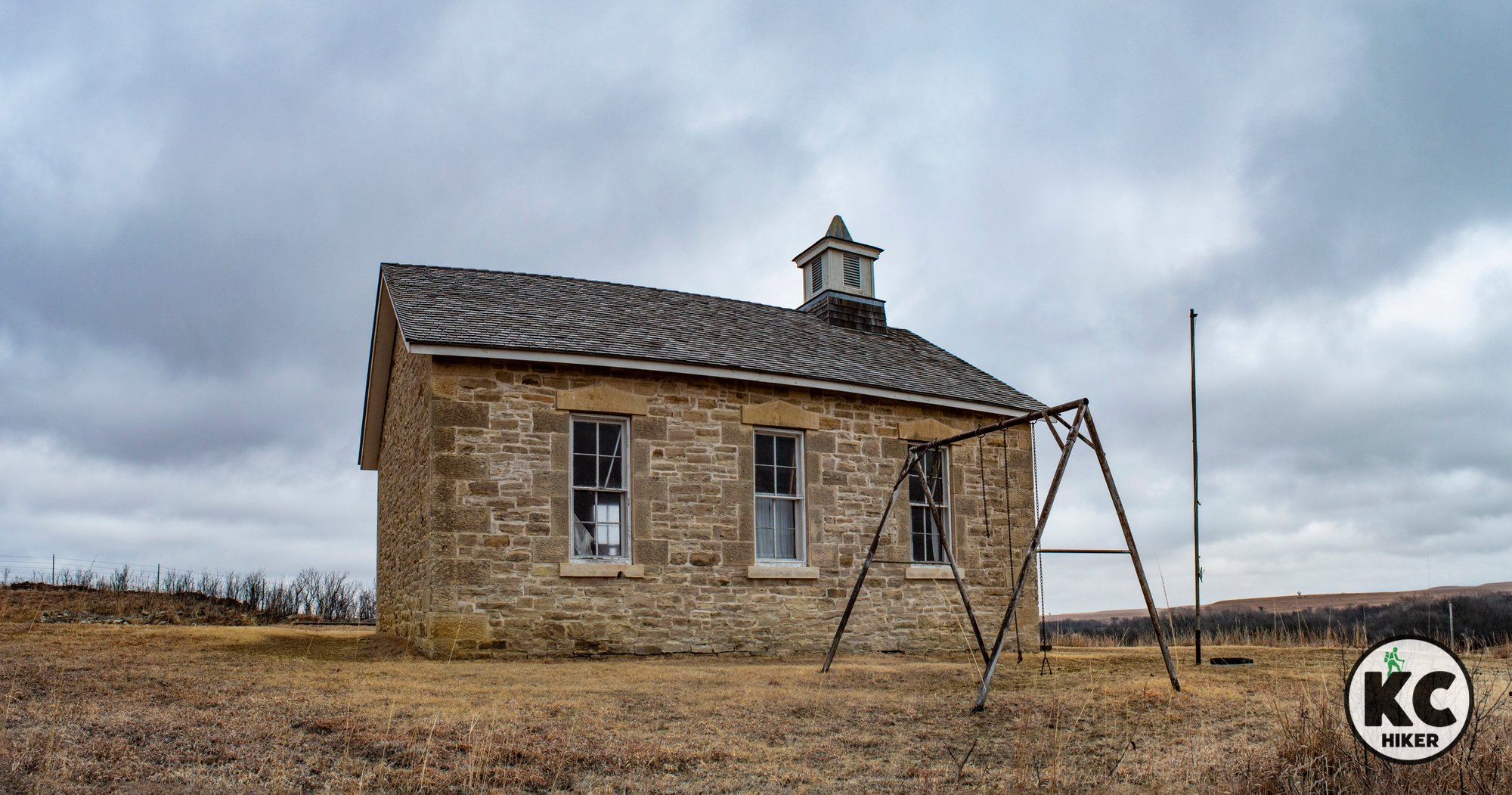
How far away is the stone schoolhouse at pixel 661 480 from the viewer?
1235cm

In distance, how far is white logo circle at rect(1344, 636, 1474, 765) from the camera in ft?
15.9

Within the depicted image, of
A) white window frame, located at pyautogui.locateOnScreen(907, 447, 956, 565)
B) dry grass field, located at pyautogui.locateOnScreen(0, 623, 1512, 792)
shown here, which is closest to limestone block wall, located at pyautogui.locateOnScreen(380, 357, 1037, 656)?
white window frame, located at pyautogui.locateOnScreen(907, 447, 956, 565)

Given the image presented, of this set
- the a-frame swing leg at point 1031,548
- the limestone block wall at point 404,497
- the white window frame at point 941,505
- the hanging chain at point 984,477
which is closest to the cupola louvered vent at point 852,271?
the hanging chain at point 984,477

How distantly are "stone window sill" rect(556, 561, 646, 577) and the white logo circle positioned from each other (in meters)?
8.89

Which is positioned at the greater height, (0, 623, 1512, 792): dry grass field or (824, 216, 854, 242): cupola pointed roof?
(824, 216, 854, 242): cupola pointed roof

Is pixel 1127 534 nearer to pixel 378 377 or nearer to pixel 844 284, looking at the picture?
pixel 844 284

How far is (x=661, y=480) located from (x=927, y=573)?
402 cm

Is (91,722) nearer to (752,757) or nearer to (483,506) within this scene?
(752,757)

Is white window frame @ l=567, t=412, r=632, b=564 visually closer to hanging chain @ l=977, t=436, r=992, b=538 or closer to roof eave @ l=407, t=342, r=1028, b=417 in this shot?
roof eave @ l=407, t=342, r=1028, b=417

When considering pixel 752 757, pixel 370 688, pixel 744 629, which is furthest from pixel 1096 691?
pixel 370 688

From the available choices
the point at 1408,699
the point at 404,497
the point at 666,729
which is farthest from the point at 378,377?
the point at 1408,699

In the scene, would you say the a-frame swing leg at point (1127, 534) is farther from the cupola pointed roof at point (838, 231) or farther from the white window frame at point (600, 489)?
the cupola pointed roof at point (838, 231)

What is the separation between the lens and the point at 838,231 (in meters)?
19.6

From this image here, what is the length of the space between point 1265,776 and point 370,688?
21.8 ft
